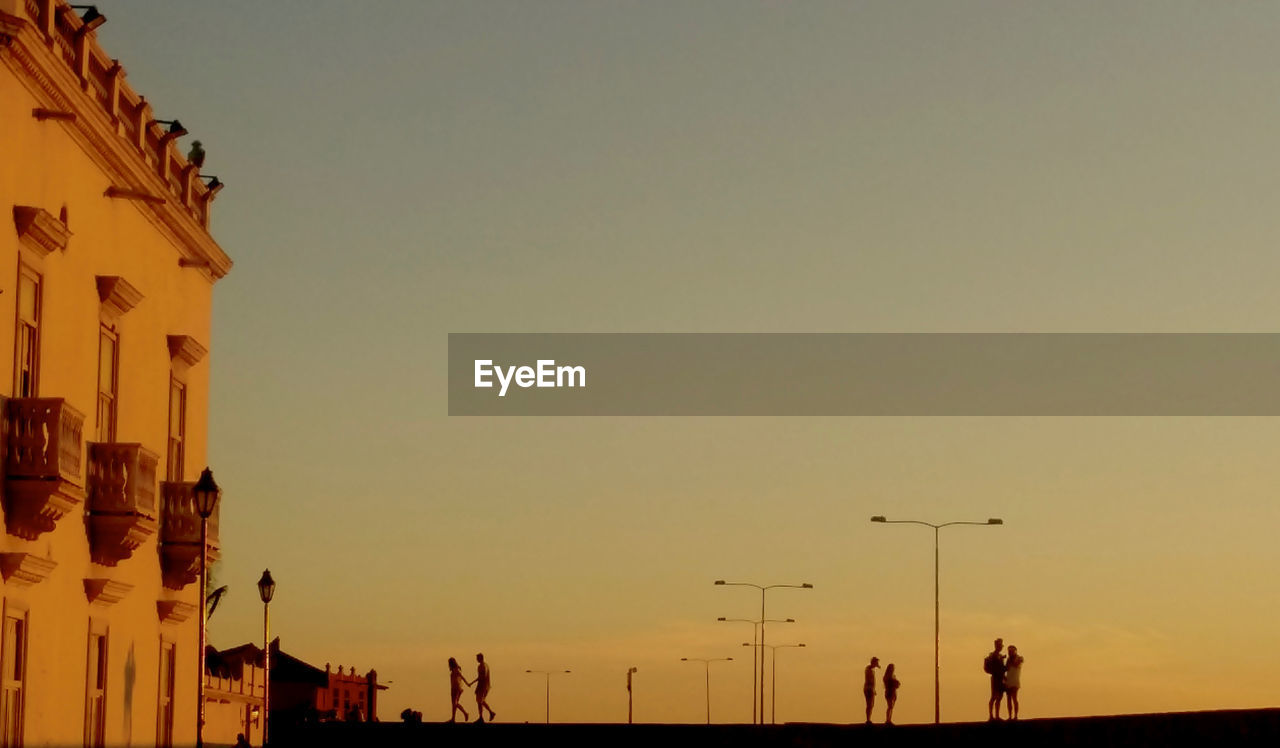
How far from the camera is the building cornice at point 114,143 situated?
86.2 ft

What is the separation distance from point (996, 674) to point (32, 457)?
873 inches

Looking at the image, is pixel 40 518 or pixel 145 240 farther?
pixel 145 240

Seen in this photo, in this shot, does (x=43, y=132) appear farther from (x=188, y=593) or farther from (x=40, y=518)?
(x=188, y=593)

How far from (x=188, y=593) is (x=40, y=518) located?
917 cm

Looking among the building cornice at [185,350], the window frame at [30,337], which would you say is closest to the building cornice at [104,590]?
the window frame at [30,337]

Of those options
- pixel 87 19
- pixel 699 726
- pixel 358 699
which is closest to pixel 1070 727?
pixel 699 726

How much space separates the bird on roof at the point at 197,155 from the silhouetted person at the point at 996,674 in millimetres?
17635

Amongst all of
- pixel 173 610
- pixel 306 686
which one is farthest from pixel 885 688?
pixel 306 686

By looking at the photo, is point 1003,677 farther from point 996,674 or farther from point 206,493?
point 206,493

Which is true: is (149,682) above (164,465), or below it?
below

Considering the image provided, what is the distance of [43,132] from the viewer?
27500 millimetres

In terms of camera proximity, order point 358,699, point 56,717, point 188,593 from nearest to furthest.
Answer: point 56,717
point 188,593
point 358,699

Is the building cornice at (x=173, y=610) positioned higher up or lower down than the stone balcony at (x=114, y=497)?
lower down

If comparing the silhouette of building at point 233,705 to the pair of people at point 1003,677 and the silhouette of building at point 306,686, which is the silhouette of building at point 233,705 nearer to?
the pair of people at point 1003,677
